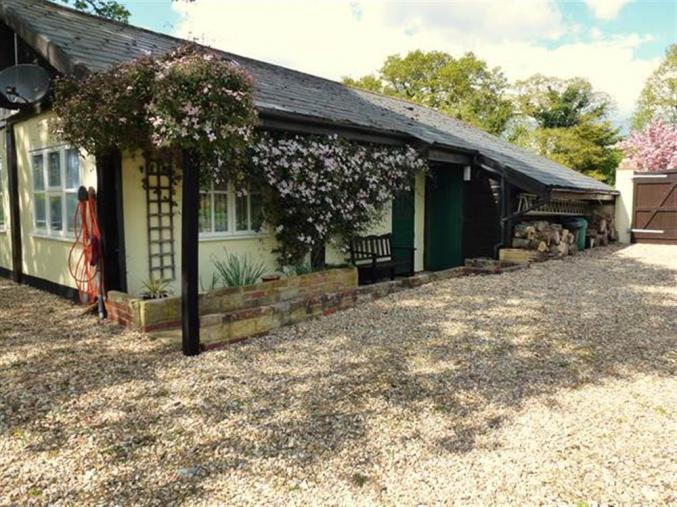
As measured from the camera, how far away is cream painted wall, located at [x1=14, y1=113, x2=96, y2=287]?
7.13 meters

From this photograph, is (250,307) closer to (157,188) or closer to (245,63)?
(157,188)

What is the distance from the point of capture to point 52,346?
16.6 feet

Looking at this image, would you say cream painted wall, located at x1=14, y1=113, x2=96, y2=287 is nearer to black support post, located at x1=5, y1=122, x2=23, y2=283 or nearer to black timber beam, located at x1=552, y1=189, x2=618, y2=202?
black support post, located at x1=5, y1=122, x2=23, y2=283

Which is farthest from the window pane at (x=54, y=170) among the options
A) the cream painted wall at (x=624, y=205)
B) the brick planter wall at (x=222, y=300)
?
the cream painted wall at (x=624, y=205)

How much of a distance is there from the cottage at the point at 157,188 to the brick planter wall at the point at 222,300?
651mm

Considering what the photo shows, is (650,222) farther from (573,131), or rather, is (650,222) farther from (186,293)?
(186,293)

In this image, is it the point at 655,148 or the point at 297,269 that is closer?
the point at 297,269

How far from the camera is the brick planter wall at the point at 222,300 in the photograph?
5.41 meters

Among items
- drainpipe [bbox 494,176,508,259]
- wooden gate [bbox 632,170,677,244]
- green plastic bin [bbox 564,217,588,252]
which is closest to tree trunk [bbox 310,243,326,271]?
drainpipe [bbox 494,176,508,259]

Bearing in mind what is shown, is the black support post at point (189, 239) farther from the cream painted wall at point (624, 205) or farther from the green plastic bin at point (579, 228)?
the cream painted wall at point (624, 205)

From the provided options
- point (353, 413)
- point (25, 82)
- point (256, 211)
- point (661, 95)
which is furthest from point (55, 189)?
point (661, 95)

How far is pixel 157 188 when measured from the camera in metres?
6.32

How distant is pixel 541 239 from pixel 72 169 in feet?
31.4

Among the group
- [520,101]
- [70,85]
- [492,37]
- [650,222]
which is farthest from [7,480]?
[492,37]
